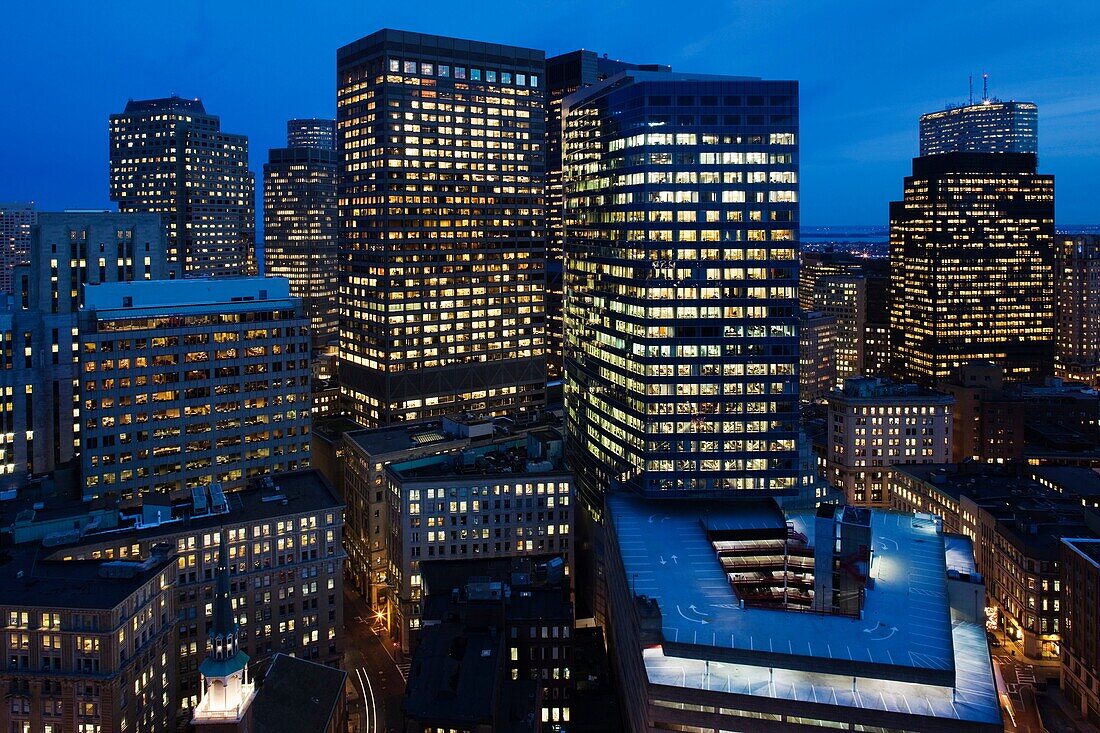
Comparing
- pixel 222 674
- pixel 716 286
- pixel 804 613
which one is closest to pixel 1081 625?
pixel 804 613

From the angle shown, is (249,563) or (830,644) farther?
(249,563)

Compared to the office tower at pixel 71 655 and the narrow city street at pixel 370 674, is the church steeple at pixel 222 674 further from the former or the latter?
the narrow city street at pixel 370 674

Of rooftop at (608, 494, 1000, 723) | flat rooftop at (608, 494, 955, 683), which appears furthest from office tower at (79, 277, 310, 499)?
rooftop at (608, 494, 1000, 723)

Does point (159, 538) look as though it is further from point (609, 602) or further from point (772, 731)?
point (772, 731)

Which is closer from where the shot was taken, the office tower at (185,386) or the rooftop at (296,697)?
the rooftop at (296,697)

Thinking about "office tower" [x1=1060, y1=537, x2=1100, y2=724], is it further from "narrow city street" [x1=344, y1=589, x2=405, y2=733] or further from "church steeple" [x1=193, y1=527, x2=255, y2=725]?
"church steeple" [x1=193, y1=527, x2=255, y2=725]

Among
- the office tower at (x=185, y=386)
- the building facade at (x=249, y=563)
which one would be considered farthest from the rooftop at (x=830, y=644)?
the office tower at (x=185, y=386)

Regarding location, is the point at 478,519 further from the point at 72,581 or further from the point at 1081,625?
the point at 1081,625
